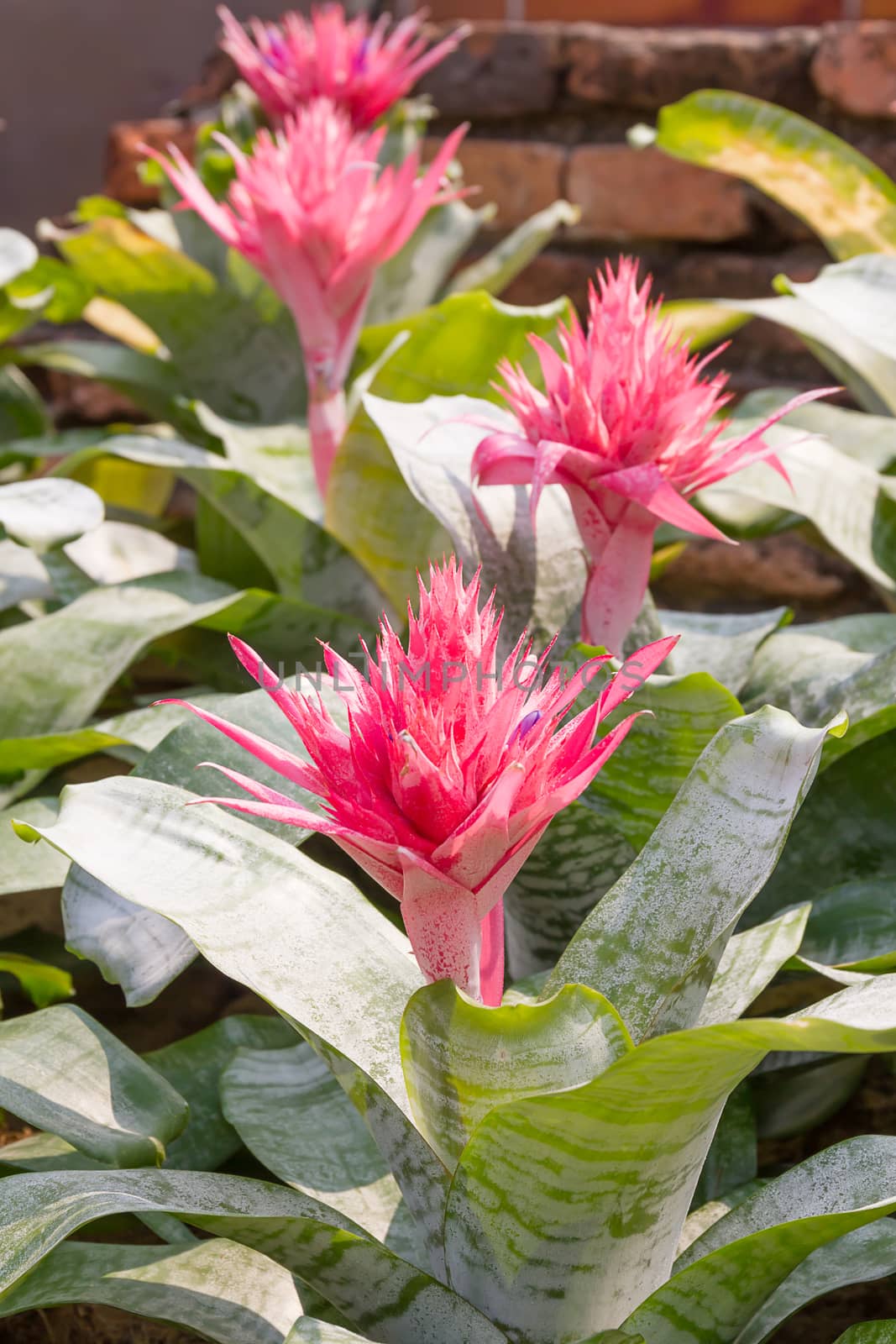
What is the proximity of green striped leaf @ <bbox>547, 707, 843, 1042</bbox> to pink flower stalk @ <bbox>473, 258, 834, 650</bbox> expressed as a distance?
12cm

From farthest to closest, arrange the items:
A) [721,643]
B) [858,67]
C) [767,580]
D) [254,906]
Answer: [767,580]
[858,67]
[721,643]
[254,906]

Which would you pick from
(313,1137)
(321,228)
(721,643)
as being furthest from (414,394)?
(313,1137)

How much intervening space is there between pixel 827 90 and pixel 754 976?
119cm

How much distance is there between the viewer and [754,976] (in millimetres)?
511

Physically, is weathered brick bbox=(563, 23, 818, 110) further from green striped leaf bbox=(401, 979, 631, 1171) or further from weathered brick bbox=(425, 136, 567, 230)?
green striped leaf bbox=(401, 979, 631, 1171)

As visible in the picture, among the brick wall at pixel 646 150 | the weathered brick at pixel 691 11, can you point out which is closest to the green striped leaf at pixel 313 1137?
the brick wall at pixel 646 150

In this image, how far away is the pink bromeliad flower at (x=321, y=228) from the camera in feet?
2.71

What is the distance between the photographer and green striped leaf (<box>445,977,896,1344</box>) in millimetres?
370

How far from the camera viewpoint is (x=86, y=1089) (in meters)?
0.56

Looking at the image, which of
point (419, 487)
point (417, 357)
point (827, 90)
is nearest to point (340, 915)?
point (419, 487)

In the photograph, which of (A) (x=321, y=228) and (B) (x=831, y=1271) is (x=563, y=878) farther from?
(A) (x=321, y=228)

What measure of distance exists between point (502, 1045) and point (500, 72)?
4.53ft

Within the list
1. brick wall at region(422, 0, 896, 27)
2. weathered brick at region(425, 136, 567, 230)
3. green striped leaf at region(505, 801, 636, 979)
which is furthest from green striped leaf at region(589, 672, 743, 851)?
brick wall at region(422, 0, 896, 27)

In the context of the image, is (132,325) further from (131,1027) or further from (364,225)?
(131,1027)
